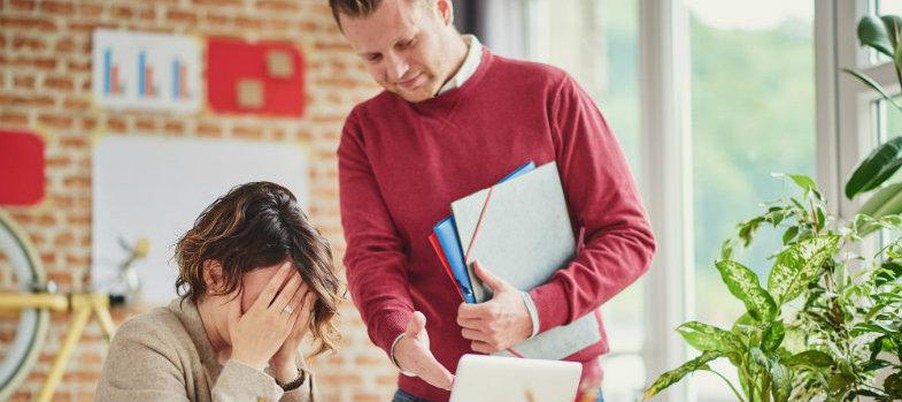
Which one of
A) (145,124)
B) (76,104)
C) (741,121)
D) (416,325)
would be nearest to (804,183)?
(416,325)

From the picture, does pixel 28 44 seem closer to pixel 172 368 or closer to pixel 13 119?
pixel 13 119

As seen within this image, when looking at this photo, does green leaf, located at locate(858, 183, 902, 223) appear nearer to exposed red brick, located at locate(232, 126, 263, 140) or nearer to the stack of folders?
the stack of folders

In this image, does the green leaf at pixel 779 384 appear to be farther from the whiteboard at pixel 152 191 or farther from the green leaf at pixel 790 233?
the whiteboard at pixel 152 191

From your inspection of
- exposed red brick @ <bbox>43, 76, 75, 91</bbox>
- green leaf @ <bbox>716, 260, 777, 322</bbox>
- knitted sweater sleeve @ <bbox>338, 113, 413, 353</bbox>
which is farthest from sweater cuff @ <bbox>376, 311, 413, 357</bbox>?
exposed red brick @ <bbox>43, 76, 75, 91</bbox>

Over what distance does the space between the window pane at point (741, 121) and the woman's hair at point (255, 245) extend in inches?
51.3

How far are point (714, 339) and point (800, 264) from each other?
0.18m

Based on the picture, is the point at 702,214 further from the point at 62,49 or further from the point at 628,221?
the point at 62,49

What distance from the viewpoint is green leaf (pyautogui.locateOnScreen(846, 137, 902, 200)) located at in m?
1.65

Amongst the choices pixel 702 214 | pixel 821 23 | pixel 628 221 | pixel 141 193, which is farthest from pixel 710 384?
pixel 141 193

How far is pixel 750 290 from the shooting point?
5.35ft

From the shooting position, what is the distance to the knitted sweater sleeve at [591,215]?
5.67 ft

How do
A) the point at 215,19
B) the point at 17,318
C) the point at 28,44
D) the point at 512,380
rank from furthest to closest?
the point at 215,19 < the point at 28,44 < the point at 17,318 < the point at 512,380

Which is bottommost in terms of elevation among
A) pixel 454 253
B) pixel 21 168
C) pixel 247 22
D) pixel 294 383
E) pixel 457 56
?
pixel 294 383

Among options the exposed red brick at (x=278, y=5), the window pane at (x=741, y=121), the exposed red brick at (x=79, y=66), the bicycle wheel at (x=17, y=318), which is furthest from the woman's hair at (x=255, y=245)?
the exposed red brick at (x=278, y=5)
